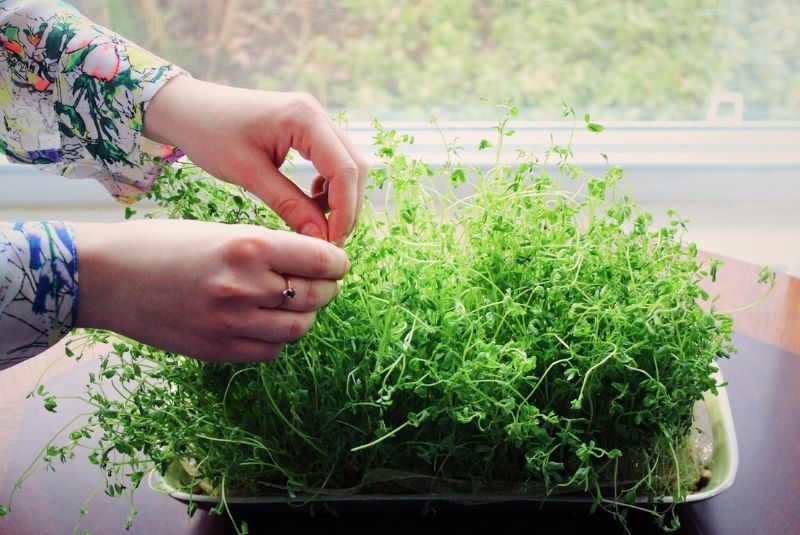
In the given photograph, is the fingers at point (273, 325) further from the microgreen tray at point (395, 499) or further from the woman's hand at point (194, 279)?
the microgreen tray at point (395, 499)

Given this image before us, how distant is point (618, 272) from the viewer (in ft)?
2.74

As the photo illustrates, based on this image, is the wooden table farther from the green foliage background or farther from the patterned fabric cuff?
the green foliage background

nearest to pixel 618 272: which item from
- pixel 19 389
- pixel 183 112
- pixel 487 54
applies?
pixel 183 112

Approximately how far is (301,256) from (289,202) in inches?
6.6

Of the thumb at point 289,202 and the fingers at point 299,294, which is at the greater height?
the thumb at point 289,202

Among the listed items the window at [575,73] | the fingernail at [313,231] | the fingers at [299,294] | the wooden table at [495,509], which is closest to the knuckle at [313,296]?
the fingers at [299,294]

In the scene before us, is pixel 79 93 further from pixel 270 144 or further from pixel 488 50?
pixel 488 50

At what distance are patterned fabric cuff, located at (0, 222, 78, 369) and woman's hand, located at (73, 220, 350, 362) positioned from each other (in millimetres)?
11

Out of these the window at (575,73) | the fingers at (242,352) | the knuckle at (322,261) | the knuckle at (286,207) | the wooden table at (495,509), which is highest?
the window at (575,73)

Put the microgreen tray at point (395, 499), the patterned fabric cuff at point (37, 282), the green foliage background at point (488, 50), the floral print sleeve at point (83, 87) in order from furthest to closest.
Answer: the green foliage background at point (488, 50) → the floral print sleeve at point (83, 87) → the microgreen tray at point (395, 499) → the patterned fabric cuff at point (37, 282)

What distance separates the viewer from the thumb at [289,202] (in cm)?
82

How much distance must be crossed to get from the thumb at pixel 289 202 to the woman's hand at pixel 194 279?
0.13 meters

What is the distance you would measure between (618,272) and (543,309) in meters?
0.09

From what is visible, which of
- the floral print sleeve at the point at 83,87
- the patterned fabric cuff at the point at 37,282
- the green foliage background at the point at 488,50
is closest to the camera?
the patterned fabric cuff at the point at 37,282
